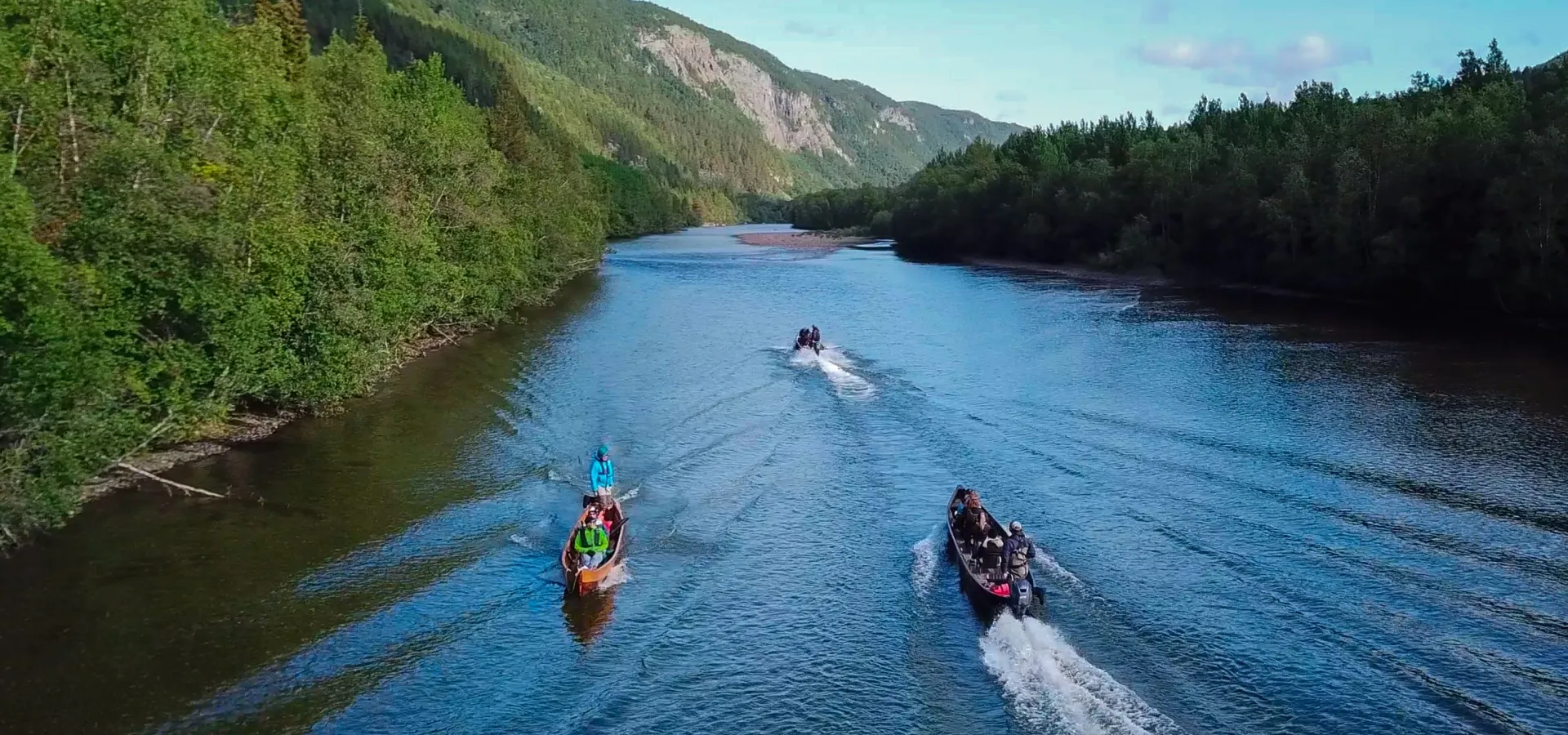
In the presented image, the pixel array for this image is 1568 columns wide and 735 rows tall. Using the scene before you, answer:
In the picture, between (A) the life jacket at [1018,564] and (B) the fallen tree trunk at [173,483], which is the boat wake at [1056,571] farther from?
(B) the fallen tree trunk at [173,483]

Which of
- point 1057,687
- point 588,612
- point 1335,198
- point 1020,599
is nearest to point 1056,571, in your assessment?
point 1020,599

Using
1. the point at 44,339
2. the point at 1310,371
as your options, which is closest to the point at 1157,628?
the point at 44,339

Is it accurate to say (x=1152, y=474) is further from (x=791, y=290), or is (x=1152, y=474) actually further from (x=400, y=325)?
(x=791, y=290)

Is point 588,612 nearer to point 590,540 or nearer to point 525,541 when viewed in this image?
point 590,540

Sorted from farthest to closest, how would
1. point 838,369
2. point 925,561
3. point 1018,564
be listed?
point 838,369 < point 925,561 < point 1018,564

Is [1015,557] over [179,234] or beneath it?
beneath


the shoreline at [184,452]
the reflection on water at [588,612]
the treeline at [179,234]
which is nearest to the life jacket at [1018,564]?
the reflection on water at [588,612]

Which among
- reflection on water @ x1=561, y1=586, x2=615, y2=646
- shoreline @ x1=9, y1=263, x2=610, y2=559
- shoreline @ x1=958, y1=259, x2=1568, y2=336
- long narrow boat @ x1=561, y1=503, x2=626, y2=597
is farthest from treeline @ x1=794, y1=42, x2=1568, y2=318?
shoreline @ x1=9, y1=263, x2=610, y2=559
